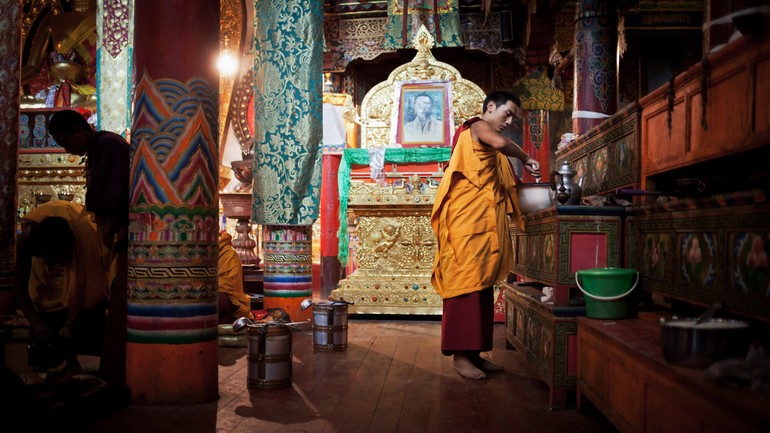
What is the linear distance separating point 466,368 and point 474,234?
0.77 metres

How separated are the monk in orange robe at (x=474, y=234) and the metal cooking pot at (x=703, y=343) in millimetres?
1769

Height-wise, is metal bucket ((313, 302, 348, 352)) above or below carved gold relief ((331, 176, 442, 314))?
below

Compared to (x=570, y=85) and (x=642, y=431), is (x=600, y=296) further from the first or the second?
(x=570, y=85)

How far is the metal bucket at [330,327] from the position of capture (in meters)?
4.43

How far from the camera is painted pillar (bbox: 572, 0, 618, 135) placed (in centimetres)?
484

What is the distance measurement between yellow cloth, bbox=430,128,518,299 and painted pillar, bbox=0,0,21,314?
2.84m

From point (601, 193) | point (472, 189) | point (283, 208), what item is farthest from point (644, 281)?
point (283, 208)

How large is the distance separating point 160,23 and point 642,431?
8.73 ft

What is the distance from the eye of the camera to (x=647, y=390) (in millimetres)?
1881

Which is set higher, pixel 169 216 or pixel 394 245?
pixel 169 216

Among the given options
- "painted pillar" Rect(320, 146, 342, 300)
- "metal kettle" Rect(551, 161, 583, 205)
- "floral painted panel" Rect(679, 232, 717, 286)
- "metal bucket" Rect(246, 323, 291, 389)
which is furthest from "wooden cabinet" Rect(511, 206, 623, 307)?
"painted pillar" Rect(320, 146, 342, 300)

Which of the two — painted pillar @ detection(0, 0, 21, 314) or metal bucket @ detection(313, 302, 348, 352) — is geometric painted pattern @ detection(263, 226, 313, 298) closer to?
metal bucket @ detection(313, 302, 348, 352)

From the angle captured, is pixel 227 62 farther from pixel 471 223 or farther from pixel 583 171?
pixel 471 223

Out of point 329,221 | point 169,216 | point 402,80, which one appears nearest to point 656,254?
point 169,216
